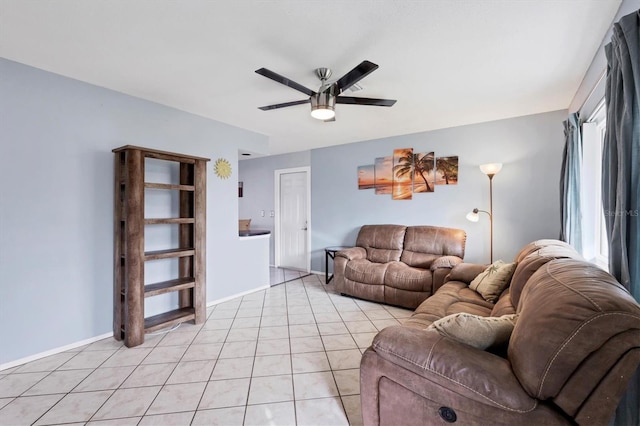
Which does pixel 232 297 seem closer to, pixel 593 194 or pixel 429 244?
pixel 429 244

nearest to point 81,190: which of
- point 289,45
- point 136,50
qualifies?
point 136,50

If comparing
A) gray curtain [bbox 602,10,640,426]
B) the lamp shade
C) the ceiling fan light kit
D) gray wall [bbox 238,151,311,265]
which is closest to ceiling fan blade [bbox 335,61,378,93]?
the ceiling fan light kit

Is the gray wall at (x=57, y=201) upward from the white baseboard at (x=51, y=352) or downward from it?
upward

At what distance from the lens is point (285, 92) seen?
105 inches

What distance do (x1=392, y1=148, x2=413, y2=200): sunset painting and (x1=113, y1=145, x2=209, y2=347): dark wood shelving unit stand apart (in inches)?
109

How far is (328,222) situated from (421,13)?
12.1 ft

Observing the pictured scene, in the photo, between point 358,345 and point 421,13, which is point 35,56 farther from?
point 358,345

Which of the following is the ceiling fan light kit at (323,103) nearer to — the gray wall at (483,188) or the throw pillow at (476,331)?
the throw pillow at (476,331)

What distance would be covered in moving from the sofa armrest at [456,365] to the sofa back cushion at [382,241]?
107 inches

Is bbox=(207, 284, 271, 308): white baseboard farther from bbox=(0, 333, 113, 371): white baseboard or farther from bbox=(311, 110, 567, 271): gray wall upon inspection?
bbox=(311, 110, 567, 271): gray wall

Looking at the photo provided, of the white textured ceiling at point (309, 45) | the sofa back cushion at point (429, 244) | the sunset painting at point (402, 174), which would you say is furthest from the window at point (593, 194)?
the sunset painting at point (402, 174)

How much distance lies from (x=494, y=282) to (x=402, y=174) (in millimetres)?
2241

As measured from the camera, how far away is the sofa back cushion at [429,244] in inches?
143

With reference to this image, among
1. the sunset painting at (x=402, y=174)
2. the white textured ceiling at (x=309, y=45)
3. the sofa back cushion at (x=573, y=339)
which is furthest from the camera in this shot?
the sunset painting at (x=402, y=174)
